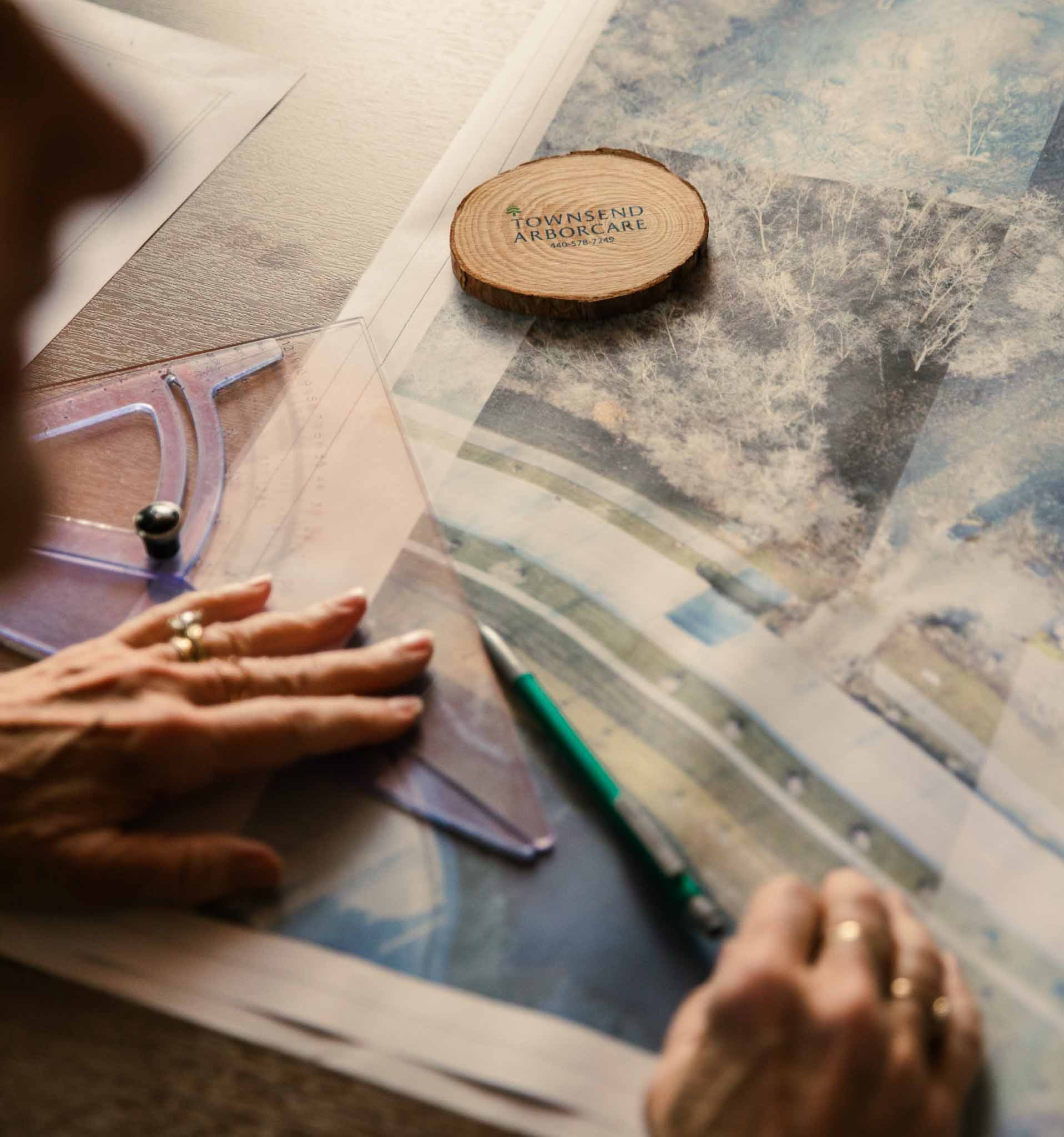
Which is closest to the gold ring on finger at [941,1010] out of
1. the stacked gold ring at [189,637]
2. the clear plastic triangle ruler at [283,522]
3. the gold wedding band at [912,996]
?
the gold wedding band at [912,996]

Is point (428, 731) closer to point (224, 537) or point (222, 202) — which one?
point (224, 537)

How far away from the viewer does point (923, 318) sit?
769mm

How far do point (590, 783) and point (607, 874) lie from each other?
0.05 meters

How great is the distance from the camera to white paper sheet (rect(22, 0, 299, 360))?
0.86m

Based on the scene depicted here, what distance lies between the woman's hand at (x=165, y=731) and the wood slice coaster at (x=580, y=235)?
333 mm

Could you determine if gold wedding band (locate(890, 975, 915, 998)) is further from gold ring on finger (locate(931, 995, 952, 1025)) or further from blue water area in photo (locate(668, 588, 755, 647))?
blue water area in photo (locate(668, 588, 755, 647))

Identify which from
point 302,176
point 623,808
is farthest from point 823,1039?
point 302,176

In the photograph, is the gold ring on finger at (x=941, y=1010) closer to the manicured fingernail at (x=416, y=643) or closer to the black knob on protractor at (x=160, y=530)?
the manicured fingernail at (x=416, y=643)

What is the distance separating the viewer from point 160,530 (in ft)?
2.12

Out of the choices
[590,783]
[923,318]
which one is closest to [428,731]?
[590,783]

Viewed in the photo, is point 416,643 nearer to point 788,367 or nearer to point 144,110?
point 788,367

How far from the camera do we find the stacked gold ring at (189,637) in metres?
0.57

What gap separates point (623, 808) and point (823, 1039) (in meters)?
0.15

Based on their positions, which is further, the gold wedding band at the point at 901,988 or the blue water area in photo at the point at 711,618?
the blue water area in photo at the point at 711,618
